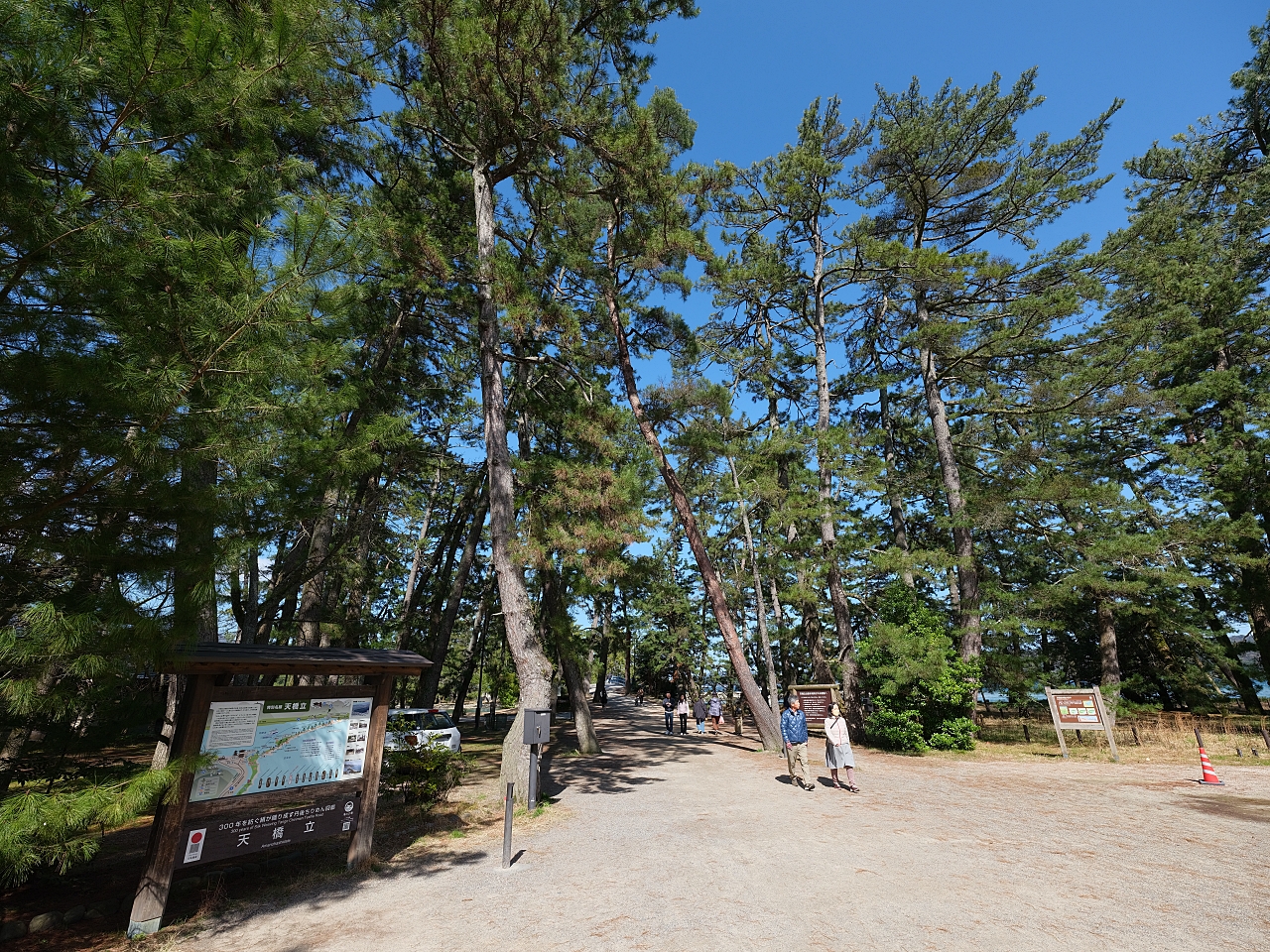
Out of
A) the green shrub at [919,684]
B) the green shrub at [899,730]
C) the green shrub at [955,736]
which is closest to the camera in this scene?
the green shrub at [919,684]

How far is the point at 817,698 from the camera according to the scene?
13.7m

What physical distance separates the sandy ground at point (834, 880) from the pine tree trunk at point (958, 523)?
217 inches

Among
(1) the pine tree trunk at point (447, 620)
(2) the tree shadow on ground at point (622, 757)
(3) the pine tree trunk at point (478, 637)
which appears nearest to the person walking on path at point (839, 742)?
(2) the tree shadow on ground at point (622, 757)

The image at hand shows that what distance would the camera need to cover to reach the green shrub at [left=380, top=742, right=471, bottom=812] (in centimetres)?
784

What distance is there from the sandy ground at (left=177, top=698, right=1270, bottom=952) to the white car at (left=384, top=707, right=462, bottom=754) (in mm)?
2970

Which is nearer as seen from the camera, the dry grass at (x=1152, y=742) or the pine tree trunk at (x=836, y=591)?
the dry grass at (x=1152, y=742)

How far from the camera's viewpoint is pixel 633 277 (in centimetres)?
1360

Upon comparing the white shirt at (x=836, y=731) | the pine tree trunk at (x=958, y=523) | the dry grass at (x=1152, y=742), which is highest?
the pine tree trunk at (x=958, y=523)

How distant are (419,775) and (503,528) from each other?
4033mm

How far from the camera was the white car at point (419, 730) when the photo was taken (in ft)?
30.2

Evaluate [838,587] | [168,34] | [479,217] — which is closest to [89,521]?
[168,34]

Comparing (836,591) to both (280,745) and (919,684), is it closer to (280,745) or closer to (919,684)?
(919,684)

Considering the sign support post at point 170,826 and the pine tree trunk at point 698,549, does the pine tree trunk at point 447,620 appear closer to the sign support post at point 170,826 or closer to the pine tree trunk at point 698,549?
the pine tree trunk at point 698,549

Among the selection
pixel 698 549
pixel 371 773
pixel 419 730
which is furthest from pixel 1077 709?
pixel 419 730
